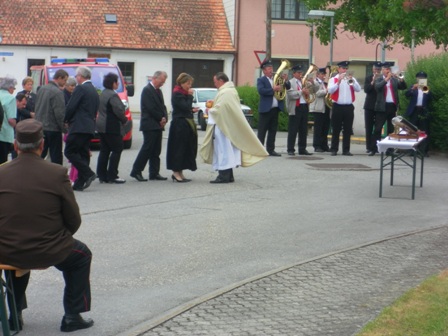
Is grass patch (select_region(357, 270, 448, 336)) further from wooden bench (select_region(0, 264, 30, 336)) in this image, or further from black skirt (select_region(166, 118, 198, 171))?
black skirt (select_region(166, 118, 198, 171))

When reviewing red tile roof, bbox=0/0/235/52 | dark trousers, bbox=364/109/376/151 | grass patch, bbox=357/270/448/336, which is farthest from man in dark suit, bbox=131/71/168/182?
red tile roof, bbox=0/0/235/52

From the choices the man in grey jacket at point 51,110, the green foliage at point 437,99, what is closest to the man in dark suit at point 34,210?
the man in grey jacket at point 51,110

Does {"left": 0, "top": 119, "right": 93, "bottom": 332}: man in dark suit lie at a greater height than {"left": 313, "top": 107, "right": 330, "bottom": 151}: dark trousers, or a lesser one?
greater

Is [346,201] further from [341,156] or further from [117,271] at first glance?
[341,156]

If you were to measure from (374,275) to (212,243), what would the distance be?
2340mm

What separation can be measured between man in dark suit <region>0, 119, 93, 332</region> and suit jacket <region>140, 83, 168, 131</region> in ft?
31.5

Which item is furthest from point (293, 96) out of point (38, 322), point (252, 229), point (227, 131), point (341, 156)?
point (38, 322)

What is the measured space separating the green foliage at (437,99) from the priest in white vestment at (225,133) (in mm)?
6728

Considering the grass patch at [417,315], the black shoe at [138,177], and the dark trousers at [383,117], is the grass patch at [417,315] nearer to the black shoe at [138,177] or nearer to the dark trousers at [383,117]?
the black shoe at [138,177]

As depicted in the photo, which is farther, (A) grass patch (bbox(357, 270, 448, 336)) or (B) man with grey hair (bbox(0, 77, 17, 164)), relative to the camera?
(B) man with grey hair (bbox(0, 77, 17, 164))

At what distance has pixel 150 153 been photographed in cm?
1661

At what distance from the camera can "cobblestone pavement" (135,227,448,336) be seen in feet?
23.9

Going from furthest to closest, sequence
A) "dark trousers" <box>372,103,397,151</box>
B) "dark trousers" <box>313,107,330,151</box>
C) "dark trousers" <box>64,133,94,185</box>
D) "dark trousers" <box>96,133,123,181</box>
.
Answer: "dark trousers" <box>313,107,330,151</box> → "dark trousers" <box>372,103,397,151</box> → "dark trousers" <box>96,133,123,181</box> → "dark trousers" <box>64,133,94,185</box>

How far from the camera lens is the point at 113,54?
4884cm
